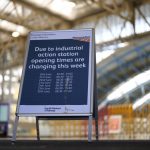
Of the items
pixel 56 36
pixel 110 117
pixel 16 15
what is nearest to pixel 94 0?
pixel 16 15

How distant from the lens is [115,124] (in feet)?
54.7

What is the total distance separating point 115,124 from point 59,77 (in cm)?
1234

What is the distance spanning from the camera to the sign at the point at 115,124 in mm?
16294

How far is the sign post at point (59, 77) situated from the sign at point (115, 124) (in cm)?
1161

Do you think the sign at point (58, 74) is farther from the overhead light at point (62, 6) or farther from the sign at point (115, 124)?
the overhead light at point (62, 6)

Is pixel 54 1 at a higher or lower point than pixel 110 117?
higher

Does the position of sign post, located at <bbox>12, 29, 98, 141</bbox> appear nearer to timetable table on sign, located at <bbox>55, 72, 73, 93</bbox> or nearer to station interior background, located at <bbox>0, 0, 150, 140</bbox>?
timetable table on sign, located at <bbox>55, 72, 73, 93</bbox>

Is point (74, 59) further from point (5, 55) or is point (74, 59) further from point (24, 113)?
point (5, 55)

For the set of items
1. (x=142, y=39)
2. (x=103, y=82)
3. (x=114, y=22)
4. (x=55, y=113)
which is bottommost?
(x=55, y=113)

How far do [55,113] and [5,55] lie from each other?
81.6 feet

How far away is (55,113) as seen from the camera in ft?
14.6
